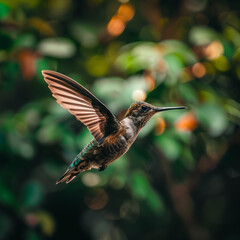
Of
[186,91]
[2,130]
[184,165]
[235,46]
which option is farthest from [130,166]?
[235,46]

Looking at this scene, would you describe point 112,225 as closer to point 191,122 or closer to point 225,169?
point 225,169

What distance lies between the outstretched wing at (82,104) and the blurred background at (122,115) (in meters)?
0.45

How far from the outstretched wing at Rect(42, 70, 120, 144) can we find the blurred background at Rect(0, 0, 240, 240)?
0.45 metres

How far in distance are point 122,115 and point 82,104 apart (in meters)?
0.63

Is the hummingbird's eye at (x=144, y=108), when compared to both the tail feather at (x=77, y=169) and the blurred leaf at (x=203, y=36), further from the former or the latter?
the blurred leaf at (x=203, y=36)

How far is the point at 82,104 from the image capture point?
0.58m

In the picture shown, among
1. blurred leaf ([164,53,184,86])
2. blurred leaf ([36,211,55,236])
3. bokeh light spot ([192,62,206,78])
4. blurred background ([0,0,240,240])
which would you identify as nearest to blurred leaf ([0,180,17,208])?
blurred background ([0,0,240,240])

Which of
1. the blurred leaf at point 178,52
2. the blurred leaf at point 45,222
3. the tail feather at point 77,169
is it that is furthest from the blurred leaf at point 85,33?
the tail feather at point 77,169

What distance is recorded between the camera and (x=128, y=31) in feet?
5.91

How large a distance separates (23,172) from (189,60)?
1.17 meters

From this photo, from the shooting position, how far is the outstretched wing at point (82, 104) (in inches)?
19.8

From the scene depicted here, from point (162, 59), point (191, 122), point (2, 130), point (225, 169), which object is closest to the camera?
point (162, 59)

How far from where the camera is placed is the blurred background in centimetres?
128

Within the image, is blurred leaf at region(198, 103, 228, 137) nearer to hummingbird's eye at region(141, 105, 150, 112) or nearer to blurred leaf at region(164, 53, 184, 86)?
blurred leaf at region(164, 53, 184, 86)
